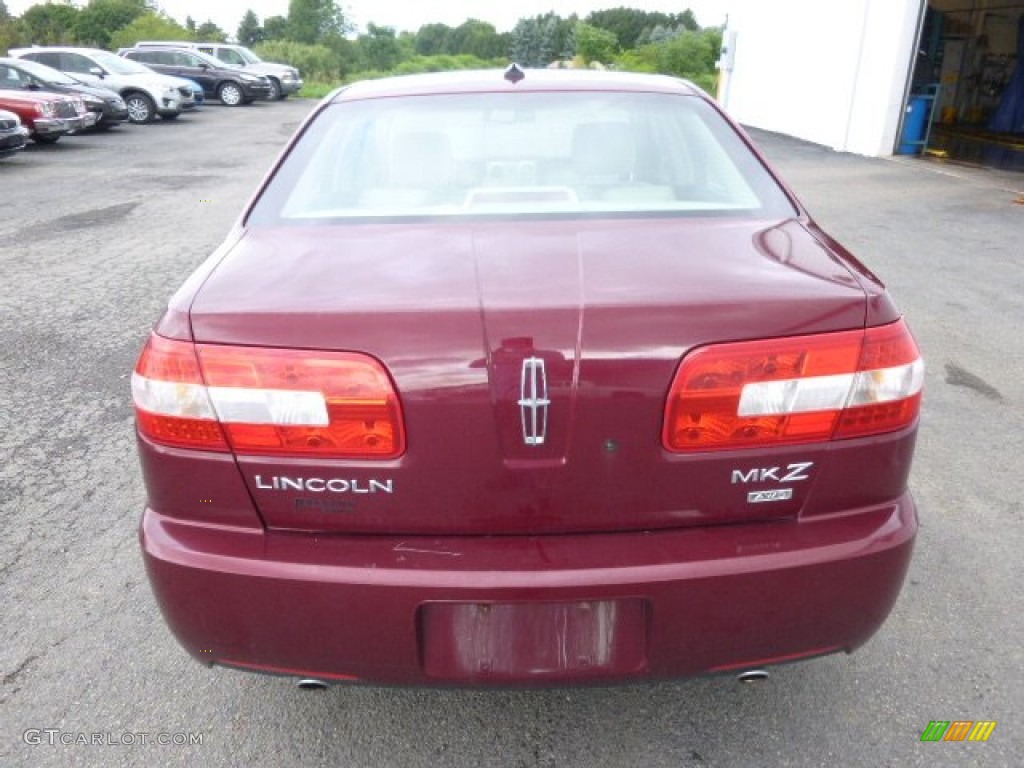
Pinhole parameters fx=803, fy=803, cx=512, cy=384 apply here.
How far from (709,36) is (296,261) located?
60.4m

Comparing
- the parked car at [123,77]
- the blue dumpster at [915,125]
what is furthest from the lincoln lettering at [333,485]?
the parked car at [123,77]

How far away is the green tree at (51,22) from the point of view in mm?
41719

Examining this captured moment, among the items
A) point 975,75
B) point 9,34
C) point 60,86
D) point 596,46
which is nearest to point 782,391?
point 60,86

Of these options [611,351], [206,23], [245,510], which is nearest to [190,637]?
[245,510]

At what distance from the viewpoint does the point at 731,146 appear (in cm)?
251

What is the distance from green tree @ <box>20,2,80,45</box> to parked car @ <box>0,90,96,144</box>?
3239 cm

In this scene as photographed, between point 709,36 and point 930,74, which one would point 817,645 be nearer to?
point 930,74

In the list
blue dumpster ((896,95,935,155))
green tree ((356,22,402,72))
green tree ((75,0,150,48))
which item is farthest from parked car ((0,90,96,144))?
green tree ((356,22,402,72))

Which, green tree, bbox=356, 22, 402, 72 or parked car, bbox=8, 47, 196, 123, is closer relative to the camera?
parked car, bbox=8, 47, 196, 123

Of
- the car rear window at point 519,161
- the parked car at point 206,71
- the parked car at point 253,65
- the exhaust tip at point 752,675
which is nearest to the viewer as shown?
the exhaust tip at point 752,675

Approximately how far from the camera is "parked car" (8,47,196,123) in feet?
61.9

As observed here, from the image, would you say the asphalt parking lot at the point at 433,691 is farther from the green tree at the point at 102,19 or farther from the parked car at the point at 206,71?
the green tree at the point at 102,19

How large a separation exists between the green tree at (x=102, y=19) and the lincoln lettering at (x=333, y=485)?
52.0 m

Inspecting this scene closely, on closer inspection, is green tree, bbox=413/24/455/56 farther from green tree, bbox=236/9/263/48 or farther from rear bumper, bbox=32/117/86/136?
rear bumper, bbox=32/117/86/136
